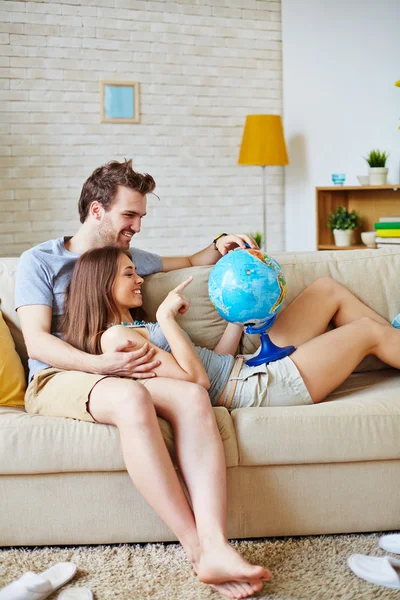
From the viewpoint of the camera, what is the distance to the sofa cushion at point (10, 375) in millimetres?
2338

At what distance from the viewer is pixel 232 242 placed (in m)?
2.60

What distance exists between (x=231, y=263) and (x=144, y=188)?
1.76 feet

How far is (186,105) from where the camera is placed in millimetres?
5277

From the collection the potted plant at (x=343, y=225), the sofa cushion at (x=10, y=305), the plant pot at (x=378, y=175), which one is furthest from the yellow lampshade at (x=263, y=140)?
the sofa cushion at (x=10, y=305)

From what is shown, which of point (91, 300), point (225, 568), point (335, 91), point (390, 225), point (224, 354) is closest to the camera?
point (225, 568)

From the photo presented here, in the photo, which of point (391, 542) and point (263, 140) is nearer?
point (391, 542)

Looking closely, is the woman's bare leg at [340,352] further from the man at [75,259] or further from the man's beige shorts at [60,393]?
the man's beige shorts at [60,393]

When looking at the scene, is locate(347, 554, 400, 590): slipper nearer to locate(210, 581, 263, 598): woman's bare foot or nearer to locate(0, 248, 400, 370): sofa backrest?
locate(210, 581, 263, 598): woman's bare foot

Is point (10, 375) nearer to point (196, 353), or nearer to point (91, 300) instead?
point (91, 300)

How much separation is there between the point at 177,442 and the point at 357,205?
353 centimetres

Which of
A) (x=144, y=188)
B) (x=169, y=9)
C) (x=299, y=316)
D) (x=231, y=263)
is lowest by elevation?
(x=299, y=316)

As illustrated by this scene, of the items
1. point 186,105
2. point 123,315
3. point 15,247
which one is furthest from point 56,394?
point 186,105

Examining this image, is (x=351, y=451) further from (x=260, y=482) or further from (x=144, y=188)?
(x=144, y=188)

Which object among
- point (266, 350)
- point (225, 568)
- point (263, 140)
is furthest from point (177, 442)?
point (263, 140)
